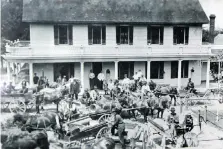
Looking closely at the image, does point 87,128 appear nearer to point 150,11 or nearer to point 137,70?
point 137,70

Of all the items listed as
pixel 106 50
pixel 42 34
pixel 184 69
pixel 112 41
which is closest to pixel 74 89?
pixel 106 50

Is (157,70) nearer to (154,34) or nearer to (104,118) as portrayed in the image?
(154,34)

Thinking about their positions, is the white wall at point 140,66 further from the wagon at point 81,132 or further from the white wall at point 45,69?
the wagon at point 81,132

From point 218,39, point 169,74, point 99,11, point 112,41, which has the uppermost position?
point 99,11

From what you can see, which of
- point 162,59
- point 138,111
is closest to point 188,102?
point 162,59

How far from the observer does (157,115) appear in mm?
13609

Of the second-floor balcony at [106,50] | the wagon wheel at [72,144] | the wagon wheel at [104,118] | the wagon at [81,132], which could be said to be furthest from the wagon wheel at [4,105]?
the wagon wheel at [72,144]

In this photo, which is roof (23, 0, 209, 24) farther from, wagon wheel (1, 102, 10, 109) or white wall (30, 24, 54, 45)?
wagon wheel (1, 102, 10, 109)

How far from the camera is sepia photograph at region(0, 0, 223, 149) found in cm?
1313

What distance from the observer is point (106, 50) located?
16.7 m

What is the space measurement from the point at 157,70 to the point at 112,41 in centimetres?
290

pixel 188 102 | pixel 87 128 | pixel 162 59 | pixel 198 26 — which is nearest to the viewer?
pixel 87 128

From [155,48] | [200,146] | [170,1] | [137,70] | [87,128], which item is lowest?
[200,146]

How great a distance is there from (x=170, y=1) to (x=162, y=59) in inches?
119
